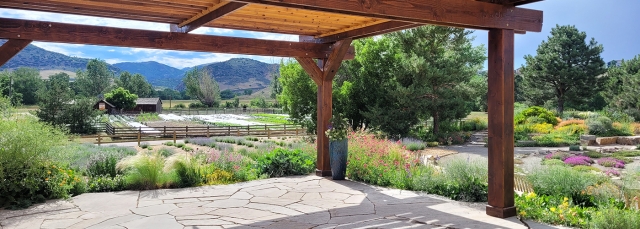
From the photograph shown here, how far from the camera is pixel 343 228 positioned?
13.7 feet

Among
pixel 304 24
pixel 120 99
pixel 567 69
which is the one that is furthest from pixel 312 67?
pixel 120 99

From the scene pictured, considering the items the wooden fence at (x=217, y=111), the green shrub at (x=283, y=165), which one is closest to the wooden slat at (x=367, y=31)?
the green shrub at (x=283, y=165)

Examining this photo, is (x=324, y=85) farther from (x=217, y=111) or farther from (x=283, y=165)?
(x=217, y=111)

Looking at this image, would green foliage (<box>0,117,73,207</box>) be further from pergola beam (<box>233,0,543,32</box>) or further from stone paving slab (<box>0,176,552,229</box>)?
pergola beam (<box>233,0,543,32</box>)

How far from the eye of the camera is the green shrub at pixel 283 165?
24.1 ft

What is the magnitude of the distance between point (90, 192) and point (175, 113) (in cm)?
4385

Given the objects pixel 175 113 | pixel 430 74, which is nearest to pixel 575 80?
pixel 430 74

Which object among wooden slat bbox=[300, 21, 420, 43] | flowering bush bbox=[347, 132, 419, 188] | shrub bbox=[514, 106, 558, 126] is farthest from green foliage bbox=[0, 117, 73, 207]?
shrub bbox=[514, 106, 558, 126]

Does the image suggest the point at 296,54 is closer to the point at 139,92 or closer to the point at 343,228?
the point at 343,228

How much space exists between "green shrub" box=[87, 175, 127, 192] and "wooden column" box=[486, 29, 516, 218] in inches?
188

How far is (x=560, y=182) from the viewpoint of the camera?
16.3 ft

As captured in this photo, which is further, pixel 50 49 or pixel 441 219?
pixel 50 49

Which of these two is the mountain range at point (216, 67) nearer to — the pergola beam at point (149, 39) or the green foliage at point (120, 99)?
the green foliage at point (120, 99)

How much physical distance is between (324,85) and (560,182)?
3.52m
